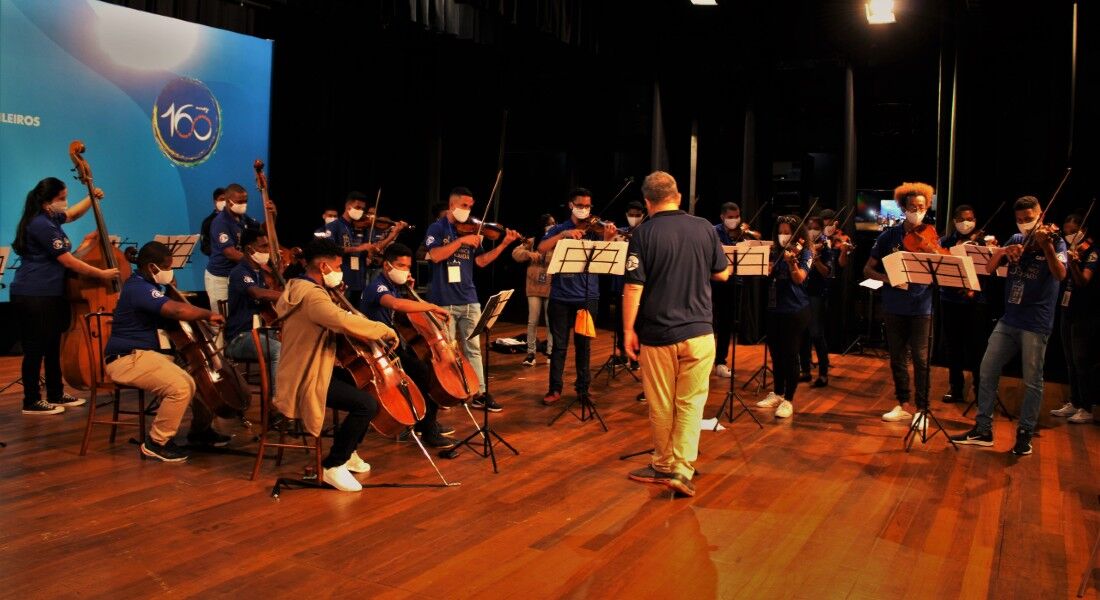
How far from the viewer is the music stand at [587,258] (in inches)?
244

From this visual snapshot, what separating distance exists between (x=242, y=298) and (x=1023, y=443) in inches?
204

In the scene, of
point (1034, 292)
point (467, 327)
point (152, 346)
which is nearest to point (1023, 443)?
point (1034, 292)

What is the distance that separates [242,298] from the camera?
19.4 ft

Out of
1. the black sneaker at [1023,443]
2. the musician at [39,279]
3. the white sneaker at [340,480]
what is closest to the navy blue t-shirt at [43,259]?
the musician at [39,279]

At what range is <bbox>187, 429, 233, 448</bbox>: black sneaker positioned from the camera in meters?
5.49

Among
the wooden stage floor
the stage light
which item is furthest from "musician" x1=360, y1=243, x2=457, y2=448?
the stage light

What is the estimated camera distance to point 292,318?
183 inches

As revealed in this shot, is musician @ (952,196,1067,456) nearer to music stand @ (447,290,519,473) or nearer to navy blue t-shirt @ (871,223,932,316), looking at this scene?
navy blue t-shirt @ (871,223,932,316)

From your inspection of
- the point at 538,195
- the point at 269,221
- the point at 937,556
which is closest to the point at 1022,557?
the point at 937,556

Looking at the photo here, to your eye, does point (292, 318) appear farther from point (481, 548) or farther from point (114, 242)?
point (114, 242)

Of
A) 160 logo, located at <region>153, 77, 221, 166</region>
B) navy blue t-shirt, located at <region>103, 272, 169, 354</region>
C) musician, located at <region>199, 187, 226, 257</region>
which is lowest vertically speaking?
navy blue t-shirt, located at <region>103, 272, 169, 354</region>

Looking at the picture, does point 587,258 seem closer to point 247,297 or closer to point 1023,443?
point 247,297

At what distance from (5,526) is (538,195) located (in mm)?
9731

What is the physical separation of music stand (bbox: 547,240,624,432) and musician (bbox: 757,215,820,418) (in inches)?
48.4
